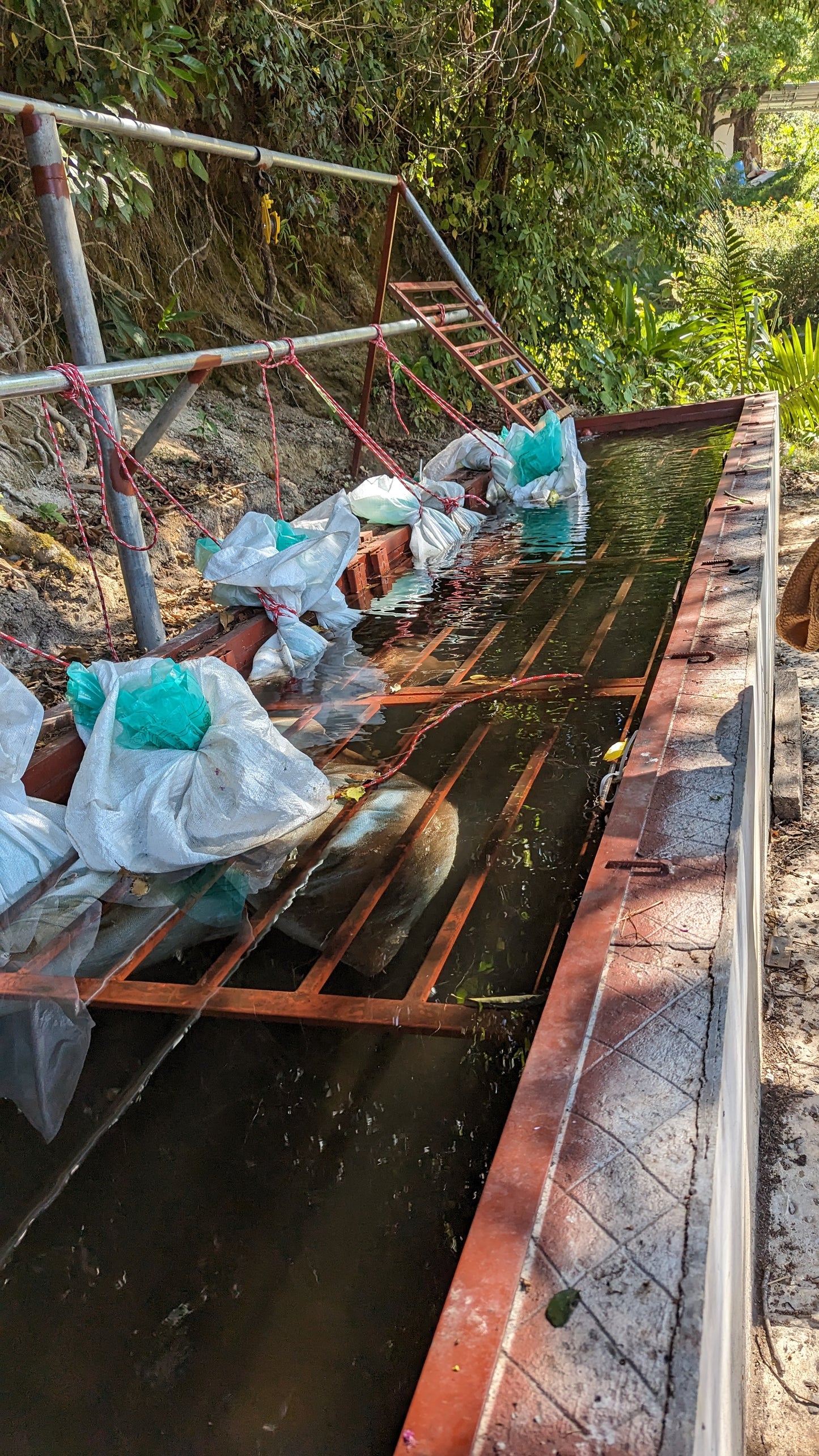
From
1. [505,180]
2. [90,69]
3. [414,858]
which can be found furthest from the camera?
[505,180]

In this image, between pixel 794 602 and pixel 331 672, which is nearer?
→ pixel 794 602

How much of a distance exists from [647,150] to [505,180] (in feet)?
5.31

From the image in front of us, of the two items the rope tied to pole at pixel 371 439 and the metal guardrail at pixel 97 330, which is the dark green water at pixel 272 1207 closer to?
the metal guardrail at pixel 97 330

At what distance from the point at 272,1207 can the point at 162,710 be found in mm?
1603

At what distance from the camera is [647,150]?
10.1 metres

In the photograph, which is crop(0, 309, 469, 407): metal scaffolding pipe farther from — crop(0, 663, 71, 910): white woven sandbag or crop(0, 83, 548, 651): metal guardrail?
crop(0, 663, 71, 910): white woven sandbag

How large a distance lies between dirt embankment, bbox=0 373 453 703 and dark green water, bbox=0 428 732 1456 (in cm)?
244

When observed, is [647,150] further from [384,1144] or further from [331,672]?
[384,1144]

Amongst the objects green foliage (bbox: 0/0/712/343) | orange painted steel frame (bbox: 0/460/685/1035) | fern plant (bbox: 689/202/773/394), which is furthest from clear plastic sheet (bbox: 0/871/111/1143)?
fern plant (bbox: 689/202/773/394)

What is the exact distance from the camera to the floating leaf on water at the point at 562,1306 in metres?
1.13

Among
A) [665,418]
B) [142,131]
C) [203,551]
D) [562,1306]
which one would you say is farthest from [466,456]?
[562,1306]

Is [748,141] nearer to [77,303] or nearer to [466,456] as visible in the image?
[466,456]

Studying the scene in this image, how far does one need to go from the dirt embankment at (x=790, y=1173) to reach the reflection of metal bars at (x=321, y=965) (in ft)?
2.36

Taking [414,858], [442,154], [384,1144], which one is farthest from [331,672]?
[442,154]
